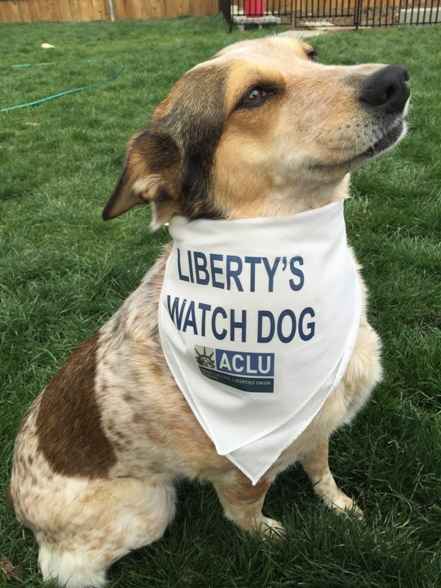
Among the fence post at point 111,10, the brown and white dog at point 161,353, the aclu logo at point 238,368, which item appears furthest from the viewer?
the fence post at point 111,10

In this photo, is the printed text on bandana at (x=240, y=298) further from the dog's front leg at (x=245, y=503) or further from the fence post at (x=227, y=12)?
the fence post at (x=227, y=12)

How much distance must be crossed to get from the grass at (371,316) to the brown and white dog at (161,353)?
0.58 ft

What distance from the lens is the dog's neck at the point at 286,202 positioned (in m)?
2.11

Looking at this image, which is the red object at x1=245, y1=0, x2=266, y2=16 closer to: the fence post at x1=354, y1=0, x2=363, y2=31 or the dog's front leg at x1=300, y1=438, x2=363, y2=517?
the fence post at x1=354, y1=0, x2=363, y2=31

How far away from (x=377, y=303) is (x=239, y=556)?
199cm

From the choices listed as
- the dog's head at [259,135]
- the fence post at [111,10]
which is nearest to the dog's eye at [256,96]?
the dog's head at [259,135]

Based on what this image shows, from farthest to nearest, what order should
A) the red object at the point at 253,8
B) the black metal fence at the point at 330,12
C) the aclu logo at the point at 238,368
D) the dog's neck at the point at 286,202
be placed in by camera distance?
the red object at the point at 253,8 → the black metal fence at the point at 330,12 → the aclu logo at the point at 238,368 → the dog's neck at the point at 286,202

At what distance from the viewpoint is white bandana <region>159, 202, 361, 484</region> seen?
2.15 meters

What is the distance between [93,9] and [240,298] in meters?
23.2

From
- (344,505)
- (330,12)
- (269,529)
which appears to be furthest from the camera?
(330,12)

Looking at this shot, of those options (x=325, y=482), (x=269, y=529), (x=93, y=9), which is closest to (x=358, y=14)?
(x=93, y=9)

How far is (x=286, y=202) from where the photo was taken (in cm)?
213

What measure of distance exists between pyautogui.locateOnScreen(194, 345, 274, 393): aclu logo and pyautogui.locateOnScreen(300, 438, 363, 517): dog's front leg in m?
0.52

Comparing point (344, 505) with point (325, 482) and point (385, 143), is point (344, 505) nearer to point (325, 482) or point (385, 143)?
point (325, 482)
